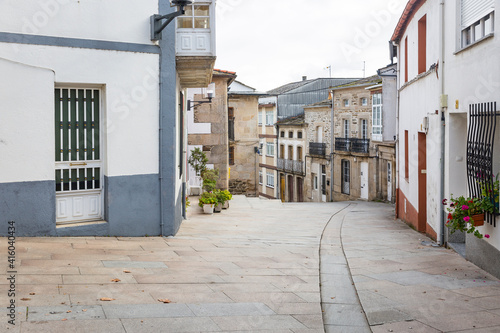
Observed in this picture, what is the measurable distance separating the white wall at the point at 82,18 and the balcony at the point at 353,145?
933 inches

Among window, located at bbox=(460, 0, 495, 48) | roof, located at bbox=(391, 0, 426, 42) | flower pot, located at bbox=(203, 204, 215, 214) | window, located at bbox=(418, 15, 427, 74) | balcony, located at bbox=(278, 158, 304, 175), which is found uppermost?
roof, located at bbox=(391, 0, 426, 42)

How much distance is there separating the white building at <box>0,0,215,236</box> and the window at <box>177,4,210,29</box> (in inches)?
0.9

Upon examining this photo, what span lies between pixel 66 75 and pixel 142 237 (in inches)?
127

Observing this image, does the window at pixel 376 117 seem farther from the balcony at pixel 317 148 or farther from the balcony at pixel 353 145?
the balcony at pixel 317 148

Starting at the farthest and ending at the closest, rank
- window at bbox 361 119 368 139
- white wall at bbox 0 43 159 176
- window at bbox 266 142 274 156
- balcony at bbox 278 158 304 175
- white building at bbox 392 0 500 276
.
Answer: window at bbox 266 142 274 156 < balcony at bbox 278 158 304 175 < window at bbox 361 119 368 139 < white wall at bbox 0 43 159 176 < white building at bbox 392 0 500 276

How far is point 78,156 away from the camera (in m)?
9.77

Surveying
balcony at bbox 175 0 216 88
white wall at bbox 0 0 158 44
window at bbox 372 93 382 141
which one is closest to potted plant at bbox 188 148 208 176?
balcony at bbox 175 0 216 88

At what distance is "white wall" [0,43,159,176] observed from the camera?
9352mm

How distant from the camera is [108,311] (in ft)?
17.6

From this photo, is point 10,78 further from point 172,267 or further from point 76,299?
point 76,299

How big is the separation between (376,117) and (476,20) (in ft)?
73.2

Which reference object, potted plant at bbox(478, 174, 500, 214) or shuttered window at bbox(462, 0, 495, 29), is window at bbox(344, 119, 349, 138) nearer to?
shuttered window at bbox(462, 0, 495, 29)

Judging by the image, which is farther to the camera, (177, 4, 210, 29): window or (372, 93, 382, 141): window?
(372, 93, 382, 141): window

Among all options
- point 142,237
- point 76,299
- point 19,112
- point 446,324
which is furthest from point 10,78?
point 446,324
